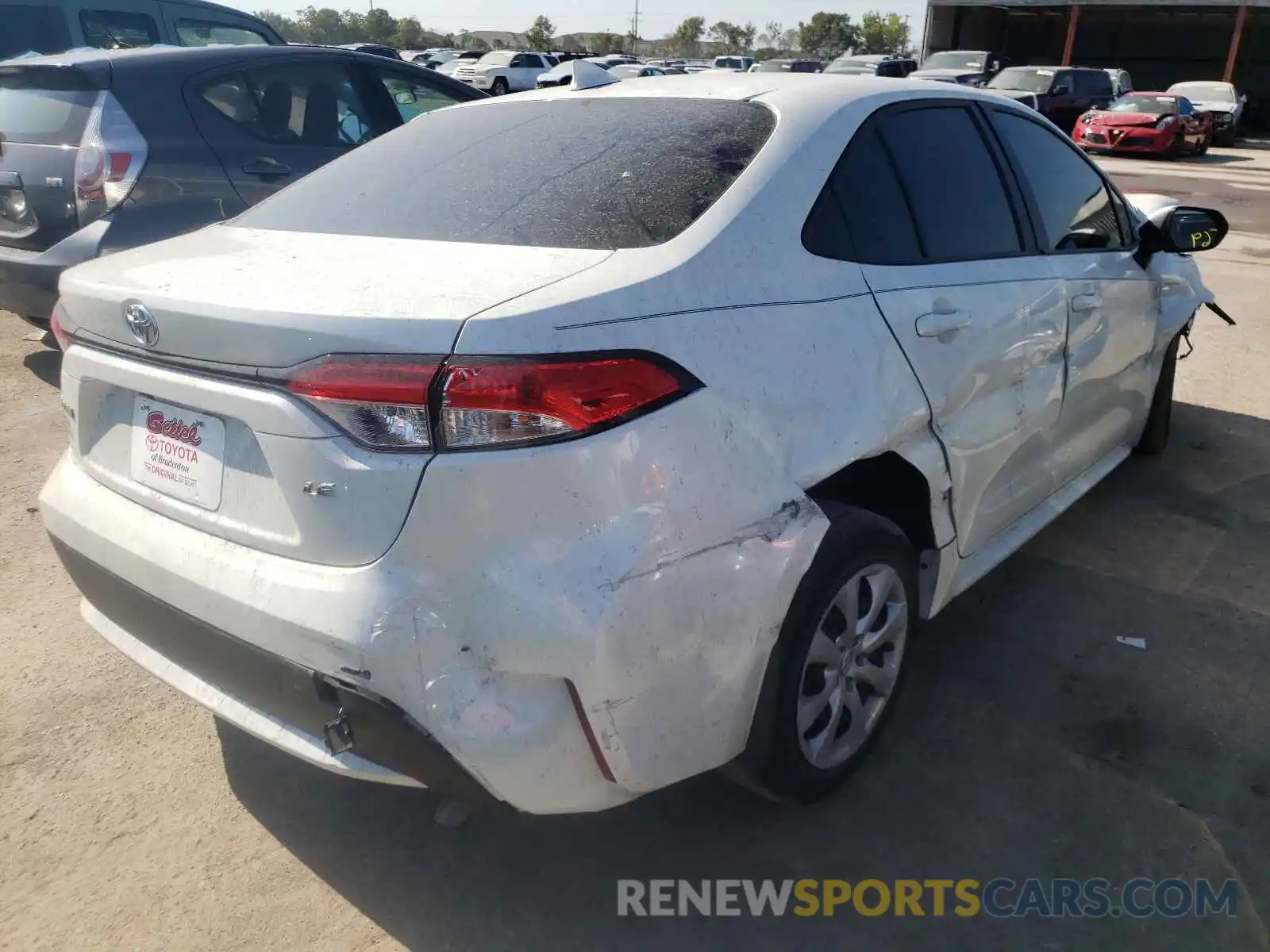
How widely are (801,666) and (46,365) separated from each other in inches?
214

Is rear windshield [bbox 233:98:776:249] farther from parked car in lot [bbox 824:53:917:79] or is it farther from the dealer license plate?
parked car in lot [bbox 824:53:917:79]

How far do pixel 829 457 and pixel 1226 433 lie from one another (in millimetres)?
3917

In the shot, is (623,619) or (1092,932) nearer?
(623,619)

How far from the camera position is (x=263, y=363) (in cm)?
180

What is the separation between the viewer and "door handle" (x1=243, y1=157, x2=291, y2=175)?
16.6ft

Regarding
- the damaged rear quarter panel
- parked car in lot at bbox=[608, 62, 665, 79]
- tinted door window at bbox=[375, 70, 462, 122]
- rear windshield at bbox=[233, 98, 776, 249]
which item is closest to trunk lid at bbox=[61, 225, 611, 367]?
rear windshield at bbox=[233, 98, 776, 249]

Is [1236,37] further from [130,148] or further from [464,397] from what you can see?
[464,397]

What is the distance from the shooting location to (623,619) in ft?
5.71

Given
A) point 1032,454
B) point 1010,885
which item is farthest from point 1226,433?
point 1010,885

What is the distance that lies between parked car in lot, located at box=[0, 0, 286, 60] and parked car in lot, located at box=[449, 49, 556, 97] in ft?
72.9

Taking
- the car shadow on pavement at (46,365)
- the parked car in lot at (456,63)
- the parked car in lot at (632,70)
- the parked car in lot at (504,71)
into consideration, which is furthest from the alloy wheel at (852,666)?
the parked car in lot at (632,70)

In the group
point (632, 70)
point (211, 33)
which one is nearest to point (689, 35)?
point (632, 70)

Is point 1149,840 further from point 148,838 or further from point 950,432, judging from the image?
point 148,838

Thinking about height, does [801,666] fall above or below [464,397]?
below
